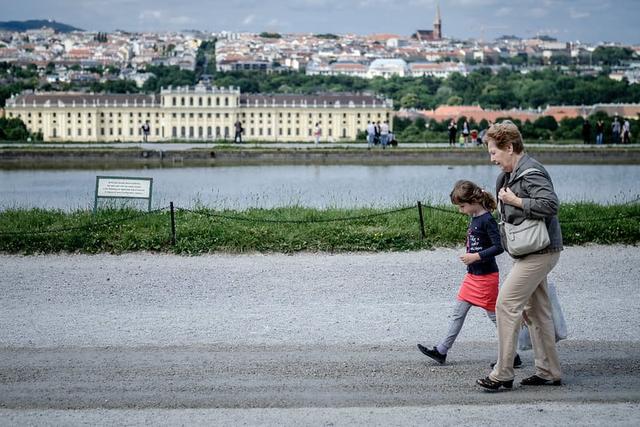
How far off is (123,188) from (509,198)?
324 inches

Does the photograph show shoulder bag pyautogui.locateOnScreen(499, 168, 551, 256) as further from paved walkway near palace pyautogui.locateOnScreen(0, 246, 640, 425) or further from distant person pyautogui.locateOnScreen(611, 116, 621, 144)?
distant person pyautogui.locateOnScreen(611, 116, 621, 144)

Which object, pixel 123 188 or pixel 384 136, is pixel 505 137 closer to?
pixel 123 188

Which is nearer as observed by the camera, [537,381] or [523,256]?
[523,256]

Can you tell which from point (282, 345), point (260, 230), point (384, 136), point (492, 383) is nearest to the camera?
point (492, 383)

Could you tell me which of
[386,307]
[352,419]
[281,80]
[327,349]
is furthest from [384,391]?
[281,80]

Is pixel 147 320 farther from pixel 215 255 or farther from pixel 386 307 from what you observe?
pixel 215 255

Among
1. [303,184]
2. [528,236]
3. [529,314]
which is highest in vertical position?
[528,236]

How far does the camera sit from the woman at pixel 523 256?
197 inches

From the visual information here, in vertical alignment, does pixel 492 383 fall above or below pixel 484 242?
below

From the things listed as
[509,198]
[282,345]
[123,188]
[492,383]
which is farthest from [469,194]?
[123,188]

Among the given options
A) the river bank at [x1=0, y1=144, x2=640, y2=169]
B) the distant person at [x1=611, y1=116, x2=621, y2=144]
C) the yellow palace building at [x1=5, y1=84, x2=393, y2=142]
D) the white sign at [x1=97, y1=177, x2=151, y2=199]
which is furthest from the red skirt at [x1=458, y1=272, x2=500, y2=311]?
the yellow palace building at [x1=5, y1=84, x2=393, y2=142]

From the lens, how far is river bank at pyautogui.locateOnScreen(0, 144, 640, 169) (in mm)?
28812

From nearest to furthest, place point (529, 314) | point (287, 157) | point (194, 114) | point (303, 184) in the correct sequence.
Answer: point (529, 314) → point (303, 184) → point (287, 157) → point (194, 114)

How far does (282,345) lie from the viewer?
6227 mm
